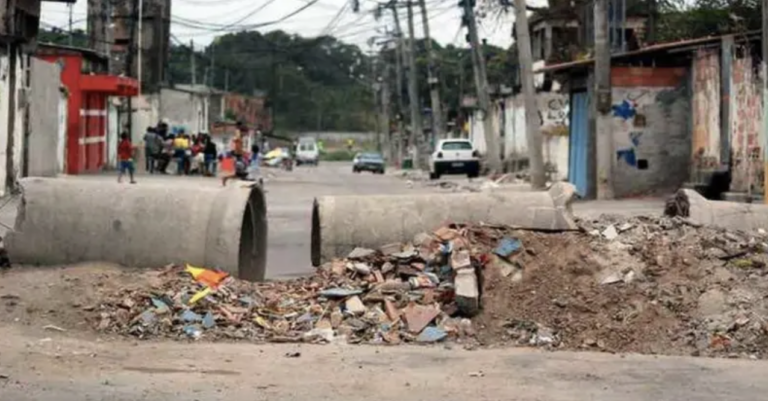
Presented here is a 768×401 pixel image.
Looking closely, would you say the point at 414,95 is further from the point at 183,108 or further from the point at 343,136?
the point at 343,136

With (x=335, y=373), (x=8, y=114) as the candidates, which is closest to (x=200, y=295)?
(x=335, y=373)

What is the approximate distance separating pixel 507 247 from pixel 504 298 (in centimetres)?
82

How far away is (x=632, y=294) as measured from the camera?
10633 mm

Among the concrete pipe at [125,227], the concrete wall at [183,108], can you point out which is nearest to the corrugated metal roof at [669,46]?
the concrete pipe at [125,227]

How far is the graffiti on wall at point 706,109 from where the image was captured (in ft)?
80.8

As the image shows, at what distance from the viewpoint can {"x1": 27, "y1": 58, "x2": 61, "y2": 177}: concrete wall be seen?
27.4 meters

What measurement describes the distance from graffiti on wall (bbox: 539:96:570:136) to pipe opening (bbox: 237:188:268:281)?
28.3 meters

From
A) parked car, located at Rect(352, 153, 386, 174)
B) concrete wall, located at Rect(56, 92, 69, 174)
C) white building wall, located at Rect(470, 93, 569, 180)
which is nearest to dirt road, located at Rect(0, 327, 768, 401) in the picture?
white building wall, located at Rect(470, 93, 569, 180)

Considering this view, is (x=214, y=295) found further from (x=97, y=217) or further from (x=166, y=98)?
(x=166, y=98)

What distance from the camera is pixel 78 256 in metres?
12.2

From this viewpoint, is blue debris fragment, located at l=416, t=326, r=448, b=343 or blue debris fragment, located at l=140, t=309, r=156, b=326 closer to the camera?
blue debris fragment, located at l=416, t=326, r=448, b=343

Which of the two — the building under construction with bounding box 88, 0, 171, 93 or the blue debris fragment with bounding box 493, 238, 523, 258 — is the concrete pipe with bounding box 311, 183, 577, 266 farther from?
the building under construction with bounding box 88, 0, 171, 93

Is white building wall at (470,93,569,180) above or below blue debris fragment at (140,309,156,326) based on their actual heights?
above

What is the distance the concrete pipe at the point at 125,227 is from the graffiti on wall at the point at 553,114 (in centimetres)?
3001
